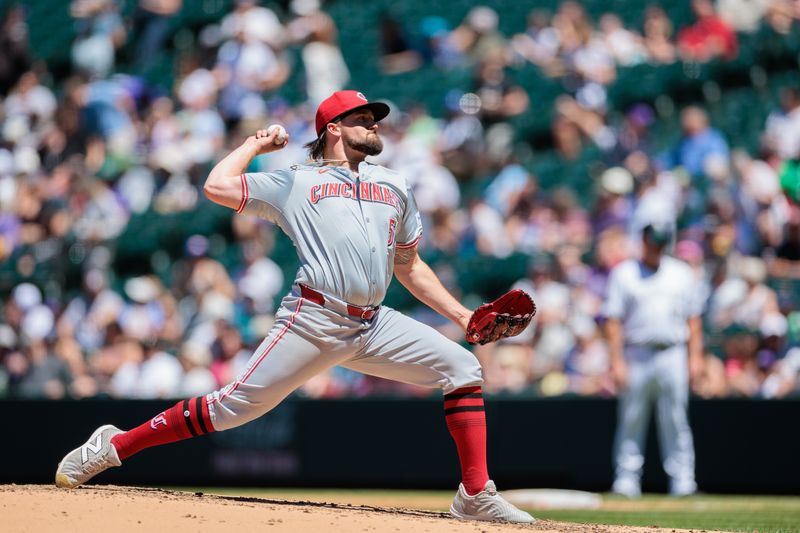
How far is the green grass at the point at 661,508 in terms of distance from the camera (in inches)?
287

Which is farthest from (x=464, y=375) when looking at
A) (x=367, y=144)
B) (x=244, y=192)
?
(x=244, y=192)

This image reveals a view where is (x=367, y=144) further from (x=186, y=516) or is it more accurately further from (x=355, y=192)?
(x=186, y=516)

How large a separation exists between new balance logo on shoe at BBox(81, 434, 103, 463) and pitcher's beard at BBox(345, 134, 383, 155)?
181 centimetres

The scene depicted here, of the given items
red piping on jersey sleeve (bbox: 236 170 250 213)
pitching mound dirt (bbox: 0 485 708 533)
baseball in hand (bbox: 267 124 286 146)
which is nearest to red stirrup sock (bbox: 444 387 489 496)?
pitching mound dirt (bbox: 0 485 708 533)

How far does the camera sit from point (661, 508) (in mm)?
8555

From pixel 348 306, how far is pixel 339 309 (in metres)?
0.04

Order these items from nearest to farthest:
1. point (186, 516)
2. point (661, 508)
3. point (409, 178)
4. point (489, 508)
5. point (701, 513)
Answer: point (186, 516)
point (489, 508)
point (701, 513)
point (661, 508)
point (409, 178)

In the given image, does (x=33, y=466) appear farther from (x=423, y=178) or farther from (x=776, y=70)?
(x=776, y=70)

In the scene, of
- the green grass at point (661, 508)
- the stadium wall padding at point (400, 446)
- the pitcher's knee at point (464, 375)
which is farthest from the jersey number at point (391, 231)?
the stadium wall padding at point (400, 446)

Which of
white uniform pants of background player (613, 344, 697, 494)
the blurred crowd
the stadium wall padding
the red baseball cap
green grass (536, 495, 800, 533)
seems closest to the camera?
the red baseball cap

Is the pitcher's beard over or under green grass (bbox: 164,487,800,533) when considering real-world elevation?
over

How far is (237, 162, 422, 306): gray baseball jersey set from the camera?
5547 mm

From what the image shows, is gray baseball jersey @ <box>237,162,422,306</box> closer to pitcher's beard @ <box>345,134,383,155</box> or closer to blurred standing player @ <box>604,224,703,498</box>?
pitcher's beard @ <box>345,134,383,155</box>

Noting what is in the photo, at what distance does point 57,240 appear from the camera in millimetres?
12555
